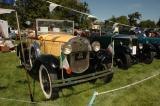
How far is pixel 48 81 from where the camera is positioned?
6.02 metres

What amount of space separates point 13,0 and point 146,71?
5.56 m

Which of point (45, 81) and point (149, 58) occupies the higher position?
point (149, 58)

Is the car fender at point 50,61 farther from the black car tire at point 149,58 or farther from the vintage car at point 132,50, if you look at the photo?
the black car tire at point 149,58

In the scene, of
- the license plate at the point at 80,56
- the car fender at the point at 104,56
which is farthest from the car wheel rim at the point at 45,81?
the car fender at the point at 104,56

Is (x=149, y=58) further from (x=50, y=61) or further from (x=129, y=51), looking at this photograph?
(x=50, y=61)

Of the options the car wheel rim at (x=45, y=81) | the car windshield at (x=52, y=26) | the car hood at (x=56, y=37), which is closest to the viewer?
the car wheel rim at (x=45, y=81)

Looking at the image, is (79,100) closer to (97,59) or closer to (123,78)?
(97,59)

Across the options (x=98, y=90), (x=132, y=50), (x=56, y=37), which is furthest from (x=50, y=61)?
(x=132, y=50)

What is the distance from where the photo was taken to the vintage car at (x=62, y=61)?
5.66m

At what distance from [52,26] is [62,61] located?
2.97 meters

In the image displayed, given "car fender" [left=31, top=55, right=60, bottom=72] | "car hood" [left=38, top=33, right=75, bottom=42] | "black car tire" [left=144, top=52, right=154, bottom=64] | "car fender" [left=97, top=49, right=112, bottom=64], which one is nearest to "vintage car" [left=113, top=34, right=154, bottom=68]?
"black car tire" [left=144, top=52, right=154, bottom=64]

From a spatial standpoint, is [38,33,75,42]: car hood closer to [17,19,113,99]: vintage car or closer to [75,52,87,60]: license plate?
[17,19,113,99]: vintage car

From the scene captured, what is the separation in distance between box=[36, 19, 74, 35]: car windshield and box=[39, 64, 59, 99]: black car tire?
2.12 metres

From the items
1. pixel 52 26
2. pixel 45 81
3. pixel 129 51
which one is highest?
pixel 52 26
